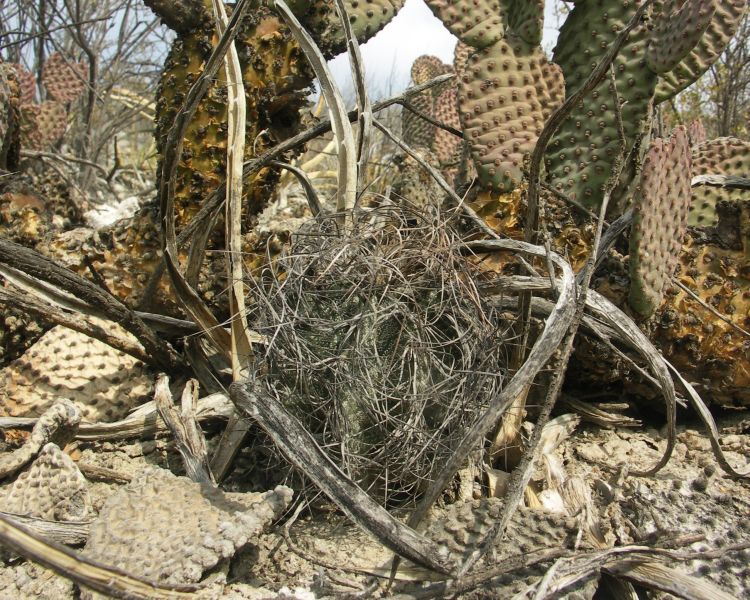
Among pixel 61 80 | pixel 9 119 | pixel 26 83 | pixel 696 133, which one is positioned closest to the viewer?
pixel 9 119

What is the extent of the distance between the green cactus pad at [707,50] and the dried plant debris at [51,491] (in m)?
2.21

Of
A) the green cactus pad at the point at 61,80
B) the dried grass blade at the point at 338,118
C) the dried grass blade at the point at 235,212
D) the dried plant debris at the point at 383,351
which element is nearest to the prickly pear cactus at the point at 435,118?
the green cactus pad at the point at 61,80

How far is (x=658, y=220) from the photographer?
6.47ft

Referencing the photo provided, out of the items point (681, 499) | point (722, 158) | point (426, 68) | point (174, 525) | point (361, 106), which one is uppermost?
point (426, 68)

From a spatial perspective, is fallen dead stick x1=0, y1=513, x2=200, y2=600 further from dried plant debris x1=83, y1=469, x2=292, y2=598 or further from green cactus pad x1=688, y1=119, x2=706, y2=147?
green cactus pad x1=688, y1=119, x2=706, y2=147

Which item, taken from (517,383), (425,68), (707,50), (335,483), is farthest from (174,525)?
(425,68)

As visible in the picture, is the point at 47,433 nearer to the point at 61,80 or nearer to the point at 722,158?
the point at 722,158

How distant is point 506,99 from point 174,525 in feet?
5.74

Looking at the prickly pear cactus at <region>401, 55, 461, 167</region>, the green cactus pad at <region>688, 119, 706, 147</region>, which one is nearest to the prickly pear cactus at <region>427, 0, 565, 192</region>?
the green cactus pad at <region>688, 119, 706, 147</region>

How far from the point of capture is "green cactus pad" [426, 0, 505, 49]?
2.53 metres

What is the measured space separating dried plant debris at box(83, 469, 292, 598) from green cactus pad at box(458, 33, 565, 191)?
4.53ft

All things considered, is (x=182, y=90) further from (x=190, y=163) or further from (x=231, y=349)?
(x=231, y=349)

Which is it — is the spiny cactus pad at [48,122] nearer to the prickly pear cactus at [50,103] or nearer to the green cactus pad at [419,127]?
the prickly pear cactus at [50,103]

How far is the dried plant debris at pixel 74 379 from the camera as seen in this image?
209cm
